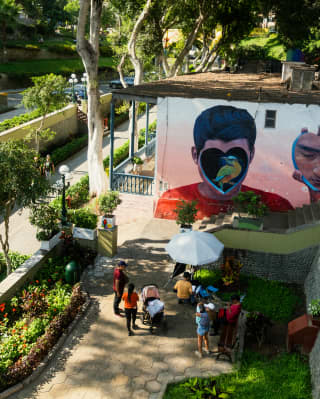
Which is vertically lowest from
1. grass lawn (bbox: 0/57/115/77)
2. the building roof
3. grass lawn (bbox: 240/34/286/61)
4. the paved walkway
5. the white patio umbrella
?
the paved walkway

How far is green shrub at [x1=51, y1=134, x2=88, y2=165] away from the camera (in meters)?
29.9

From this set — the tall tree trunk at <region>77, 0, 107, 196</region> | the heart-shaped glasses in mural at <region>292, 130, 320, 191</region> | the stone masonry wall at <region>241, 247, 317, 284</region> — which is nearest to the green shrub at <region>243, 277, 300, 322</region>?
the stone masonry wall at <region>241, 247, 317, 284</region>

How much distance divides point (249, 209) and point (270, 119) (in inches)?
140

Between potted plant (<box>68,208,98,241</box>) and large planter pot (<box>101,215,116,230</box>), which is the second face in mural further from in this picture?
potted plant (<box>68,208,98,241</box>)

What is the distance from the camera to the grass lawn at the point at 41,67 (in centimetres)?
5638

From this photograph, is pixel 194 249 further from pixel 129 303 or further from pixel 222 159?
pixel 222 159

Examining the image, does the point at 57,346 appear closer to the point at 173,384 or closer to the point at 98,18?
the point at 173,384

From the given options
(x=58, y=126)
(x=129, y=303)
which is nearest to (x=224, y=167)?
(x=129, y=303)

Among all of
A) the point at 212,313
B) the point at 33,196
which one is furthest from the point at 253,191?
the point at 33,196

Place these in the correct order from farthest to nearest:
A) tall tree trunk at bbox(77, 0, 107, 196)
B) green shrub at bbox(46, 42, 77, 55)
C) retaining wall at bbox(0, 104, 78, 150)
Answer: green shrub at bbox(46, 42, 77, 55)
retaining wall at bbox(0, 104, 78, 150)
tall tree trunk at bbox(77, 0, 107, 196)

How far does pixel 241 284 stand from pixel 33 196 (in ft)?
23.2

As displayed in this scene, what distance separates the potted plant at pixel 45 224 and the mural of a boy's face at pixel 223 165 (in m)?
5.97

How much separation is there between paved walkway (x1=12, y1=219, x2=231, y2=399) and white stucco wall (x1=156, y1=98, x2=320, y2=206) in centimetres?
525

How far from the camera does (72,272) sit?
13789 millimetres
